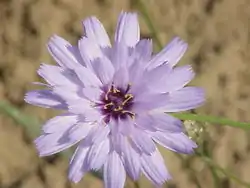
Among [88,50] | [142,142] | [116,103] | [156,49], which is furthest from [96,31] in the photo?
[156,49]

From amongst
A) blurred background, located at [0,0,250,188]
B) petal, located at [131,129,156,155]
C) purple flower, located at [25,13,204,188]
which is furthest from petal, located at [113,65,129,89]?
blurred background, located at [0,0,250,188]

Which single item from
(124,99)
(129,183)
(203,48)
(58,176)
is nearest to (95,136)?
(124,99)

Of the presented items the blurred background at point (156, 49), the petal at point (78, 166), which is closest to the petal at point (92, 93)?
the petal at point (78, 166)

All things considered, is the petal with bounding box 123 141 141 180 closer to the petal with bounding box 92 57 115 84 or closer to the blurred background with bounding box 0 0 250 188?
the petal with bounding box 92 57 115 84

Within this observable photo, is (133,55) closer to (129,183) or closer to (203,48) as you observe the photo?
(129,183)

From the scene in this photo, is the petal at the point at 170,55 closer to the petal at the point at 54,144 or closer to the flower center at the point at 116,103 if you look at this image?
the flower center at the point at 116,103

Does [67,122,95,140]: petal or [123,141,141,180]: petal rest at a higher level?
[67,122,95,140]: petal
